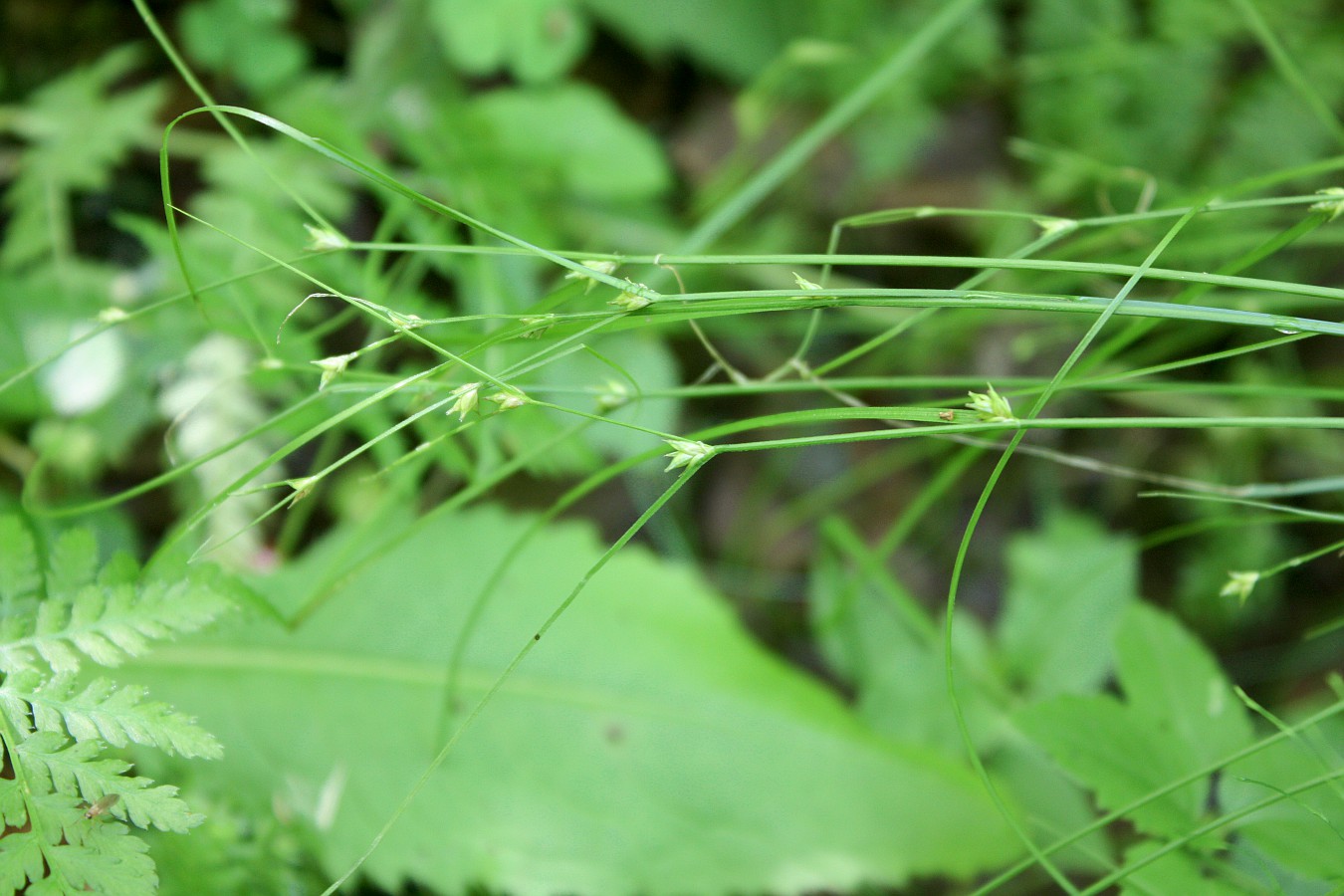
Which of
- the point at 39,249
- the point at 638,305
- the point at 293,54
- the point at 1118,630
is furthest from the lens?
the point at 293,54

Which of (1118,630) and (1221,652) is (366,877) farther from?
(1221,652)

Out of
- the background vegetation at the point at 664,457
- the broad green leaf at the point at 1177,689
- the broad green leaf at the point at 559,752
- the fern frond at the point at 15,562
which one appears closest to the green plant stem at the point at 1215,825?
the background vegetation at the point at 664,457

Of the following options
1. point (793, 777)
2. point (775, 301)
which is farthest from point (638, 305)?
point (793, 777)

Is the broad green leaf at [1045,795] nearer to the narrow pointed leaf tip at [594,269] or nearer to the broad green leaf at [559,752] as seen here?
the broad green leaf at [559,752]

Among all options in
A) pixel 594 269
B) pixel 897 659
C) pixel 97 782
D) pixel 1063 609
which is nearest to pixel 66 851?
pixel 97 782

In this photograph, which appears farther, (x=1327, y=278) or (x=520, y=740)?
(x=1327, y=278)

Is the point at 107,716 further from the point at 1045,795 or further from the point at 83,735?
the point at 1045,795
